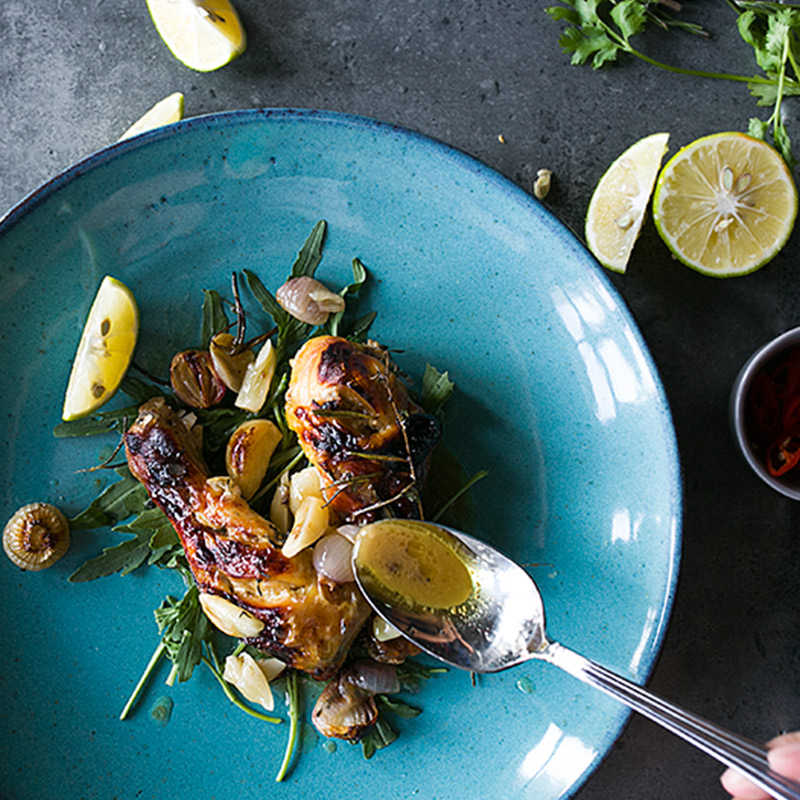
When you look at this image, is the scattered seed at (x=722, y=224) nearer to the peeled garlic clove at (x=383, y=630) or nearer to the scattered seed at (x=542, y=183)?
the scattered seed at (x=542, y=183)

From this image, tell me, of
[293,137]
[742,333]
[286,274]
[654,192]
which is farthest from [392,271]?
[742,333]

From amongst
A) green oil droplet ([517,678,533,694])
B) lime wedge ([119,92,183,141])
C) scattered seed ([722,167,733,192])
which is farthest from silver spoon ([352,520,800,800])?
lime wedge ([119,92,183,141])

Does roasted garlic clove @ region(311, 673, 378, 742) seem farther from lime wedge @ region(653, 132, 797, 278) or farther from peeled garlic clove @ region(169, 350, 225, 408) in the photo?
lime wedge @ region(653, 132, 797, 278)

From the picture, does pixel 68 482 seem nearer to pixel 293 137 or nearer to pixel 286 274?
pixel 286 274

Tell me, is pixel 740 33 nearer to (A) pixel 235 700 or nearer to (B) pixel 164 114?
(B) pixel 164 114

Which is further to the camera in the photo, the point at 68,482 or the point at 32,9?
the point at 32,9

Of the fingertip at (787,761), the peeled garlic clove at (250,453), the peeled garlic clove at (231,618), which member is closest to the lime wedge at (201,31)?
the peeled garlic clove at (250,453)
